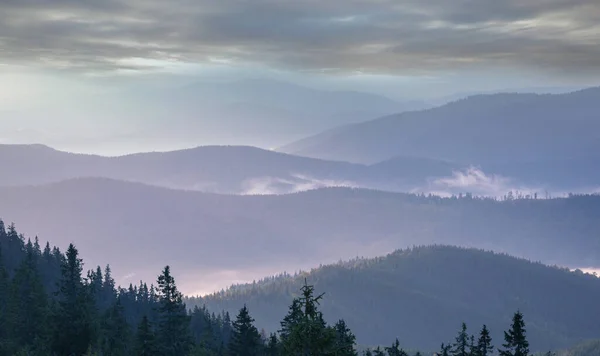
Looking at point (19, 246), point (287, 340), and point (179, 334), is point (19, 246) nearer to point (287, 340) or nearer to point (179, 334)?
point (179, 334)

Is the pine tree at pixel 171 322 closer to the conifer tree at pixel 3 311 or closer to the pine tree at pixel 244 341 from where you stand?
the pine tree at pixel 244 341

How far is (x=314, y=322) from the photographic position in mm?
34594

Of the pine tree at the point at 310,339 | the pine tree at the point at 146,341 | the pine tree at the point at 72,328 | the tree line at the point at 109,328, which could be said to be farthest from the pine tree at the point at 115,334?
the pine tree at the point at 310,339

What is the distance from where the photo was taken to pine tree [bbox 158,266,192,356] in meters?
57.4

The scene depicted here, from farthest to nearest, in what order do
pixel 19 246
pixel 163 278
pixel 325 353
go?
1. pixel 19 246
2. pixel 163 278
3. pixel 325 353

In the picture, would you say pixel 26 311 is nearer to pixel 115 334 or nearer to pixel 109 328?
pixel 115 334

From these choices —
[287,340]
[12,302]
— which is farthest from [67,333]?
[287,340]

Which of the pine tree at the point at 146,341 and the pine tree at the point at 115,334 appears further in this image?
the pine tree at the point at 115,334

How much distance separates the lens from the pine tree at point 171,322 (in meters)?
57.4

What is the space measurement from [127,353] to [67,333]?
28.1 ft

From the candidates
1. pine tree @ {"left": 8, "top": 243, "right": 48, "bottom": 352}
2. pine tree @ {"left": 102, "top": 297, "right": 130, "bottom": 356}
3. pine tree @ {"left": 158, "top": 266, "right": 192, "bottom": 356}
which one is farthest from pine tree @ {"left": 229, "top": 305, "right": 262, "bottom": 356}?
pine tree @ {"left": 8, "top": 243, "right": 48, "bottom": 352}

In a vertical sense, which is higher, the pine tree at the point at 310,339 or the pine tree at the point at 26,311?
the pine tree at the point at 26,311

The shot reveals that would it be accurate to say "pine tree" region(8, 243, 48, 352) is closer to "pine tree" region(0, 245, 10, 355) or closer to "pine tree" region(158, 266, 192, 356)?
"pine tree" region(0, 245, 10, 355)

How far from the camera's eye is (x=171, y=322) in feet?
193
